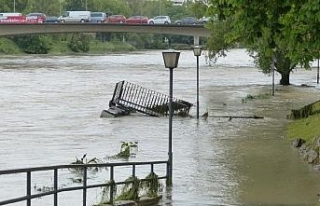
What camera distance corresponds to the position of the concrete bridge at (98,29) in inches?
3462

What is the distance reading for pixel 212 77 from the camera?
73750 millimetres

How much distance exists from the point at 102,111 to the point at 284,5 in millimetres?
30341

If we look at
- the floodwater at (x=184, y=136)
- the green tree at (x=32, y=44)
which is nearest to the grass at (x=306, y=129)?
the floodwater at (x=184, y=136)

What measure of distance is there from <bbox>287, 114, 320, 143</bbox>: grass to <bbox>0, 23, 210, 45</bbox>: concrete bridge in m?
52.5

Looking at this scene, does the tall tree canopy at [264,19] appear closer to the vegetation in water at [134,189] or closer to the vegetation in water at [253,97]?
the vegetation in water at [134,189]

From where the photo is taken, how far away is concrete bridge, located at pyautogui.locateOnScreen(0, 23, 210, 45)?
87938 mm

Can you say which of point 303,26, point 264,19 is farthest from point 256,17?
point 303,26

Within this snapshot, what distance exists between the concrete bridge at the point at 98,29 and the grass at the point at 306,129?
52463 mm

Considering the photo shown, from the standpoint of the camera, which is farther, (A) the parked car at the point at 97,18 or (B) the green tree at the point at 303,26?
(A) the parked car at the point at 97,18

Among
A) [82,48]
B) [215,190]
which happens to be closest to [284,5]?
[215,190]

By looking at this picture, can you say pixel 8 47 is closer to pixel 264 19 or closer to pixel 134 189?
pixel 134 189

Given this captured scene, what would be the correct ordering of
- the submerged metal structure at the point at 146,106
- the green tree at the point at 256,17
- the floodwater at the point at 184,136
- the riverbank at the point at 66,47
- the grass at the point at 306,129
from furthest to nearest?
1. the riverbank at the point at 66,47
2. the submerged metal structure at the point at 146,106
3. the grass at the point at 306,129
4. the floodwater at the point at 184,136
5. the green tree at the point at 256,17

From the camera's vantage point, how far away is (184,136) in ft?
108

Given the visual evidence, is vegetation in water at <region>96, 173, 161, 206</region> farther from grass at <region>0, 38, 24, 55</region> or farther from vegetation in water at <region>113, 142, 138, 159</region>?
grass at <region>0, 38, 24, 55</region>
